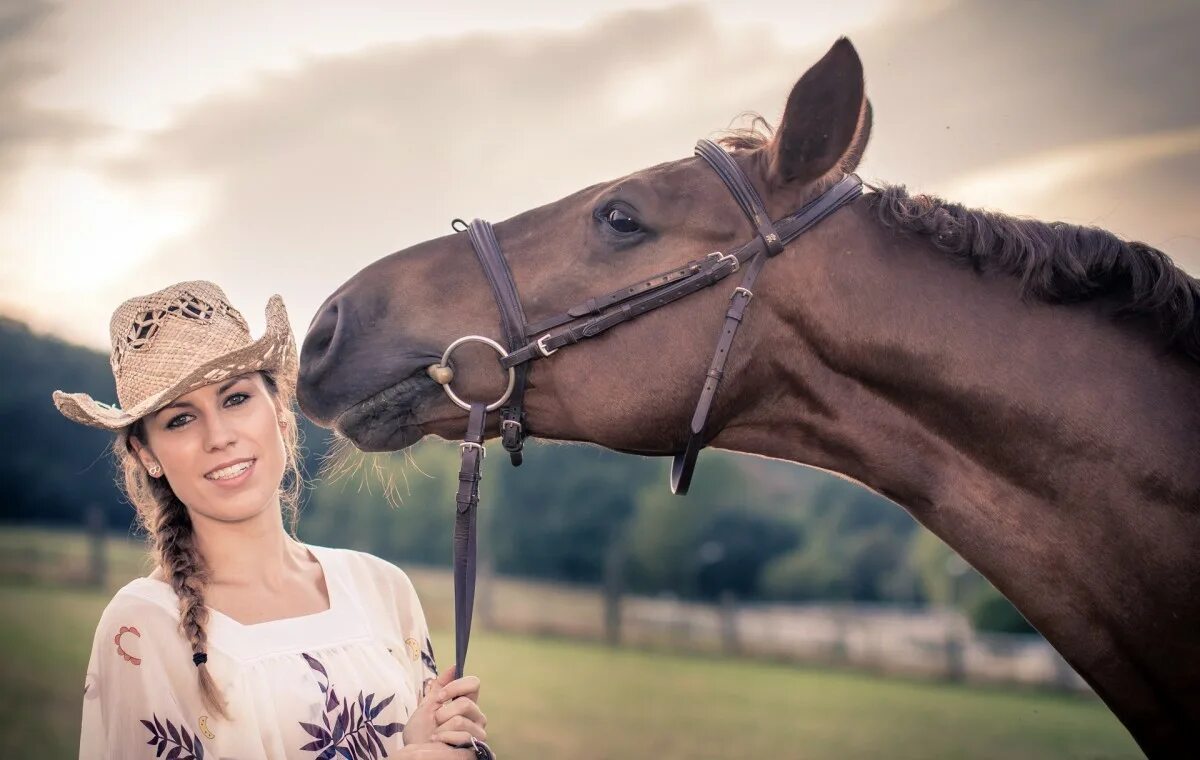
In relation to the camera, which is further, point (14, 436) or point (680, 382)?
point (14, 436)

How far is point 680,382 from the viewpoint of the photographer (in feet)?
10.0

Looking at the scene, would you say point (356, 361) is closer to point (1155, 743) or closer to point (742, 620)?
point (1155, 743)

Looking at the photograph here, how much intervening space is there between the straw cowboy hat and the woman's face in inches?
3.4

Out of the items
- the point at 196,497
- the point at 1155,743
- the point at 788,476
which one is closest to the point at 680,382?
the point at 196,497

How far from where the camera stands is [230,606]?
2.93 metres

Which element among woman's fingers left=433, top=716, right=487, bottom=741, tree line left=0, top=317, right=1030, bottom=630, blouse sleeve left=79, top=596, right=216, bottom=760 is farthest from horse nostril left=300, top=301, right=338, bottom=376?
tree line left=0, top=317, right=1030, bottom=630

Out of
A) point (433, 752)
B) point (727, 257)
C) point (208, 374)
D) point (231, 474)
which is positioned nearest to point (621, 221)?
point (727, 257)

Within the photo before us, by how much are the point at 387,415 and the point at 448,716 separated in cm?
102

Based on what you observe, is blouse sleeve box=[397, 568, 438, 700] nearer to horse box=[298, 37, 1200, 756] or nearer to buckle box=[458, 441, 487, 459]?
buckle box=[458, 441, 487, 459]

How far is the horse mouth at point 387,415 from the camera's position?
3072 millimetres

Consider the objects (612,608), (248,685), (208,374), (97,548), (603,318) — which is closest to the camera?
(248,685)

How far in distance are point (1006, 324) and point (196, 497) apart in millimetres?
2642

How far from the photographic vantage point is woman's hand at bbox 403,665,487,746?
258 cm

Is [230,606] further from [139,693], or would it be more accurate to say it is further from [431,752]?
[431,752]
